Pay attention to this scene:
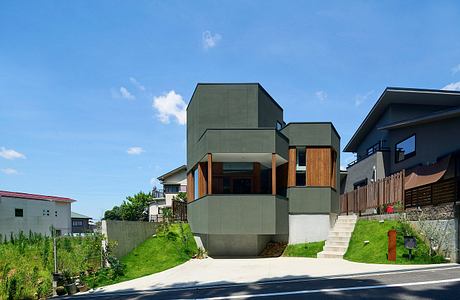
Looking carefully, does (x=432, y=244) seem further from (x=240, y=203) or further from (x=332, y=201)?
(x=240, y=203)

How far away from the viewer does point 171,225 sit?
63.8 ft

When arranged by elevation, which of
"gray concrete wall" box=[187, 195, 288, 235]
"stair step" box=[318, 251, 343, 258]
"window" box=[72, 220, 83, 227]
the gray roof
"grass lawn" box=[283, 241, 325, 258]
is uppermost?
"gray concrete wall" box=[187, 195, 288, 235]

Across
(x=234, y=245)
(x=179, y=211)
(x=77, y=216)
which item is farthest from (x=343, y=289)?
(x=77, y=216)

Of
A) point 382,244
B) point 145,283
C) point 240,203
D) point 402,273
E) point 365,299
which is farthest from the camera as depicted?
point 240,203

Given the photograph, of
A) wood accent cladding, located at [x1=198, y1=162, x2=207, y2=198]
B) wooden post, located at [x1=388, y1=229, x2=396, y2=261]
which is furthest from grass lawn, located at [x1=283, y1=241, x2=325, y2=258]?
wood accent cladding, located at [x1=198, y1=162, x2=207, y2=198]

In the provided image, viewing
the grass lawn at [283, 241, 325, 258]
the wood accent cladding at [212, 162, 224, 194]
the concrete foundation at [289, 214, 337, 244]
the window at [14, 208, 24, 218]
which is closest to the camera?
the grass lawn at [283, 241, 325, 258]

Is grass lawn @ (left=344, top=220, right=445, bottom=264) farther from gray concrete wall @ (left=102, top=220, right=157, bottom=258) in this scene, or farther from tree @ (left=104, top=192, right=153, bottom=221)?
tree @ (left=104, top=192, right=153, bottom=221)

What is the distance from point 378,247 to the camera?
511 inches

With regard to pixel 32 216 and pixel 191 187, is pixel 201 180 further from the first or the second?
pixel 32 216

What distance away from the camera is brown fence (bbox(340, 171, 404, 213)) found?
50.7 feet

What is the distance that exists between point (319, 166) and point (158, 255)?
10.0 metres

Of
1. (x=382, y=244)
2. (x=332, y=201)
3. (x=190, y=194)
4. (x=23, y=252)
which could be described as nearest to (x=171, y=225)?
(x=190, y=194)

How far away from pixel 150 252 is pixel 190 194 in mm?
5290

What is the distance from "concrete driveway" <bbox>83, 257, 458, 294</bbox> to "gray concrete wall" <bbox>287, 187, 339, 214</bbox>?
332 centimetres
